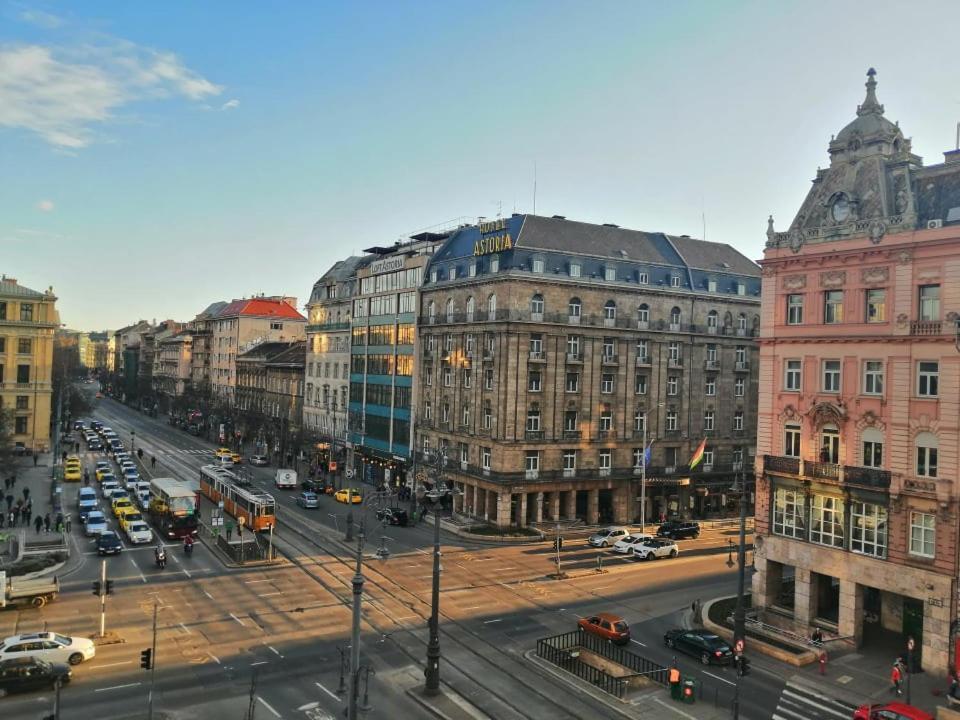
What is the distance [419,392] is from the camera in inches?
3159

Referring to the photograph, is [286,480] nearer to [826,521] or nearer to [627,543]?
[627,543]

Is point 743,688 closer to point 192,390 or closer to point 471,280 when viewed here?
point 471,280

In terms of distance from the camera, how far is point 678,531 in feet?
211

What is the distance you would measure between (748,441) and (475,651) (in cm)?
5182

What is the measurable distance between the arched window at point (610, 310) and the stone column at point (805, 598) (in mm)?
34124

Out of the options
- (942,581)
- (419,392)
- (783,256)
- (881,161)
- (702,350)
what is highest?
(881,161)

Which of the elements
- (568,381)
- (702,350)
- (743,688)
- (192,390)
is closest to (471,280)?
(568,381)

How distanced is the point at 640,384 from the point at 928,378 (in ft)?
121

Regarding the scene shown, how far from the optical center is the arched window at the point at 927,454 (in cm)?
3556

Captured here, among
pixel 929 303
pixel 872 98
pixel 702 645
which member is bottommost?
pixel 702 645

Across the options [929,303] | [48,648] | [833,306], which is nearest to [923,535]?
[929,303]

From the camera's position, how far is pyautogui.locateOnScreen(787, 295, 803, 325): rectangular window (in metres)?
42.7

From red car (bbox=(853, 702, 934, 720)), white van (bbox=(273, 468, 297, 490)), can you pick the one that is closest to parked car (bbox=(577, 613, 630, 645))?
red car (bbox=(853, 702, 934, 720))

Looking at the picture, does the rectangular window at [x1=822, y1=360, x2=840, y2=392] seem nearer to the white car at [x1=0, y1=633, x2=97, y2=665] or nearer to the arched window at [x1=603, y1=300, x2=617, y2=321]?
the arched window at [x1=603, y1=300, x2=617, y2=321]
